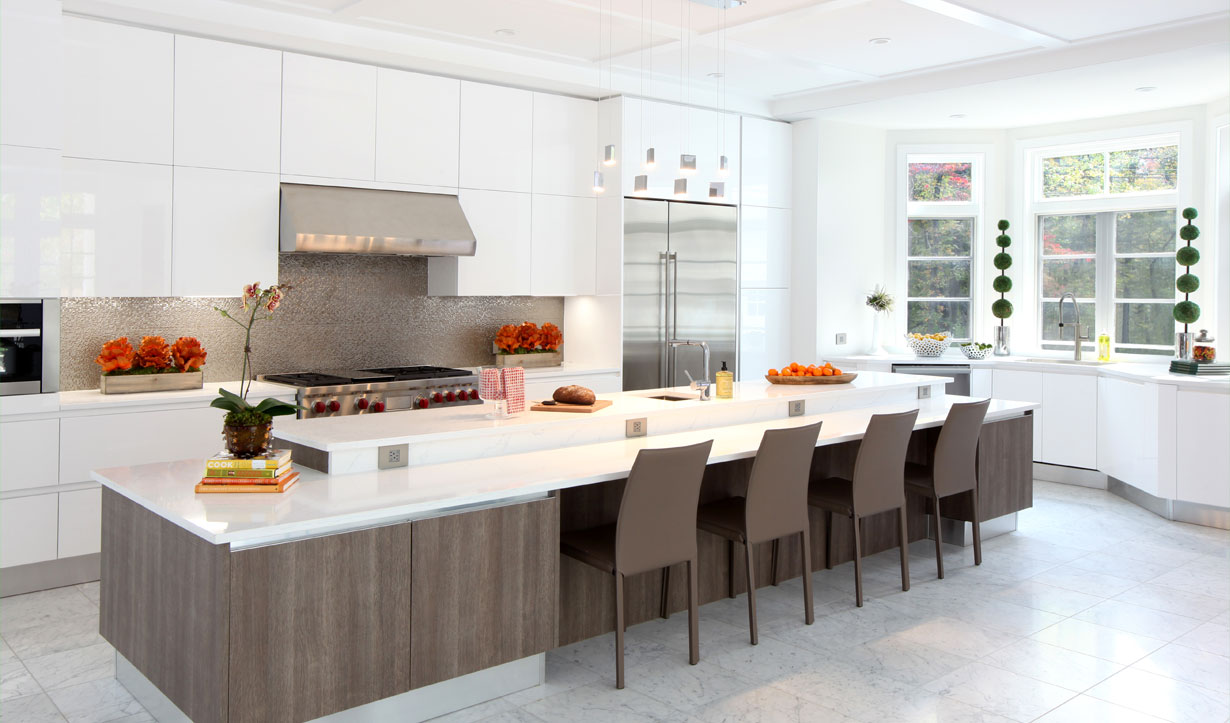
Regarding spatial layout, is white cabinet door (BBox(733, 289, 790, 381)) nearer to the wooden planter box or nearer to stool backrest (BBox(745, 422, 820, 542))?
stool backrest (BBox(745, 422, 820, 542))

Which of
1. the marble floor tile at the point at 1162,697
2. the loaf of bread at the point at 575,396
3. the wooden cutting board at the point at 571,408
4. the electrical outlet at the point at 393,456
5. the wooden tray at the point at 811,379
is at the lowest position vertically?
the marble floor tile at the point at 1162,697

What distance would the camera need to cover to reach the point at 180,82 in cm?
494

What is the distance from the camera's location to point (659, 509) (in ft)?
11.8

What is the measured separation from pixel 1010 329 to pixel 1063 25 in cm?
328

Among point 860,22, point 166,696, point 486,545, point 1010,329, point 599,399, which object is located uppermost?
point 860,22

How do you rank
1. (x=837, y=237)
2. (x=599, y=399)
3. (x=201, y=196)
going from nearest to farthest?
(x=599, y=399) → (x=201, y=196) → (x=837, y=237)

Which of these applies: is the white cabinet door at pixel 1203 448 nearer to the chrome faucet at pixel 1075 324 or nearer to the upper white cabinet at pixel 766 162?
the chrome faucet at pixel 1075 324

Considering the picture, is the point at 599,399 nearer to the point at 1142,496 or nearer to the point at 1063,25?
the point at 1063,25

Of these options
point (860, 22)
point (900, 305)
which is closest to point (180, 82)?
point (860, 22)

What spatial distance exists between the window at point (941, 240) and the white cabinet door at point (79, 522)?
6444 millimetres

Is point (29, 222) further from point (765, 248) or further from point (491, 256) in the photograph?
point (765, 248)

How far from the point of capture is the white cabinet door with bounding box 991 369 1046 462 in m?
7.32

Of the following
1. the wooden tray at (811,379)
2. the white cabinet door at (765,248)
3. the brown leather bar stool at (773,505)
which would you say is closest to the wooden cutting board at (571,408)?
the brown leather bar stool at (773,505)

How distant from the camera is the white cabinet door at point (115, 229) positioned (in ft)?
15.4
